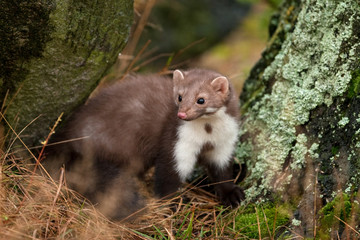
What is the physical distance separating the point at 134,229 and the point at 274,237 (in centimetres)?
103

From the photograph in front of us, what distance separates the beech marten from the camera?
379 cm

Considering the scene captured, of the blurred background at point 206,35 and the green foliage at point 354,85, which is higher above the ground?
the green foliage at point 354,85

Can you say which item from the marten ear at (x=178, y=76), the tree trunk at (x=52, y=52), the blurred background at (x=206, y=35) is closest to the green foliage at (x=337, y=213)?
the marten ear at (x=178, y=76)

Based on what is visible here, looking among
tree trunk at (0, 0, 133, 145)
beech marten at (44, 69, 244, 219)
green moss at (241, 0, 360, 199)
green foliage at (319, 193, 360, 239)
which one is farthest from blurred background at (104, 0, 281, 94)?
green foliage at (319, 193, 360, 239)

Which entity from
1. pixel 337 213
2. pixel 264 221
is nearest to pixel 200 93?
pixel 264 221

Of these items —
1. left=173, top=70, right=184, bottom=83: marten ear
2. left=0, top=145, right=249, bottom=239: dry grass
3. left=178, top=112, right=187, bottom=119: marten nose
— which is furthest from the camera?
left=173, top=70, right=184, bottom=83: marten ear

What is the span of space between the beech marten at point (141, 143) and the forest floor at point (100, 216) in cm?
16

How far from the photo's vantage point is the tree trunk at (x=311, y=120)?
314 cm

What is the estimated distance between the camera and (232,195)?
3844 mm

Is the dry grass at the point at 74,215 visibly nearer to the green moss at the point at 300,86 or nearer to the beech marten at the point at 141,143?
the beech marten at the point at 141,143

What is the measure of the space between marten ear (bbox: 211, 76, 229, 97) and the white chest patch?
0.14 metres

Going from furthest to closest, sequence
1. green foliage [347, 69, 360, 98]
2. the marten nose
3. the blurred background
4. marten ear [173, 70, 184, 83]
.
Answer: the blurred background
marten ear [173, 70, 184, 83]
the marten nose
green foliage [347, 69, 360, 98]

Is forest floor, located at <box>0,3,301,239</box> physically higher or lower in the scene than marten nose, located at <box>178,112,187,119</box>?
lower

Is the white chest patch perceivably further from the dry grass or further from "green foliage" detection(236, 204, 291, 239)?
"green foliage" detection(236, 204, 291, 239)
